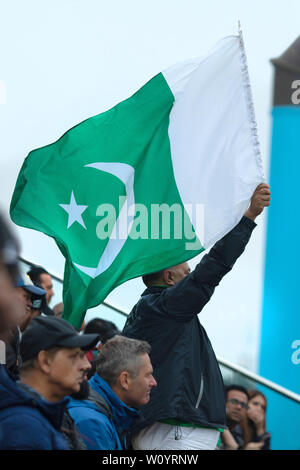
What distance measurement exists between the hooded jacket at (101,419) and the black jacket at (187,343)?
22cm

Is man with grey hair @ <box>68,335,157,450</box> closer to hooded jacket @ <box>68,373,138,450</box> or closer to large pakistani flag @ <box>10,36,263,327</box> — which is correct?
hooded jacket @ <box>68,373,138,450</box>

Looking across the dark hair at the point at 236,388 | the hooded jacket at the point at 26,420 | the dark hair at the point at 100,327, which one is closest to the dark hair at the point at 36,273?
the dark hair at the point at 100,327

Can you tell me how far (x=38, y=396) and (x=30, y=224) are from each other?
2.02 m

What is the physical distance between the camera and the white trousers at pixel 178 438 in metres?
4.37

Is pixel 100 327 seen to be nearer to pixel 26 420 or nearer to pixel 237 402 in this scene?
pixel 237 402

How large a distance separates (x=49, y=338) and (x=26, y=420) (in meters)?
0.47

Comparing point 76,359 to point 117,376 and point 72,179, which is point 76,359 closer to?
point 117,376

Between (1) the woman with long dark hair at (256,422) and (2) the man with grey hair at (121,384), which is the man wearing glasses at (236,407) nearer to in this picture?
(1) the woman with long dark hair at (256,422)

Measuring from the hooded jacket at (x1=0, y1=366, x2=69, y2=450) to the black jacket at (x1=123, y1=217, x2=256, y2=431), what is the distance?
1.27 m

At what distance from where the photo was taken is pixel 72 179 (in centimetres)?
498

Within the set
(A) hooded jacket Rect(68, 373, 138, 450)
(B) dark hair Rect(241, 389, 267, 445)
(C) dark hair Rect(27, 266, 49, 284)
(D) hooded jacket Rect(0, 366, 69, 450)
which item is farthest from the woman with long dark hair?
(D) hooded jacket Rect(0, 366, 69, 450)

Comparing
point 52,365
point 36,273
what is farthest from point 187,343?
point 36,273

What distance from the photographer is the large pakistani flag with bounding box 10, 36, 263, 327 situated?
4.66 meters

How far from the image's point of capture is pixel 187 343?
14.4 ft
